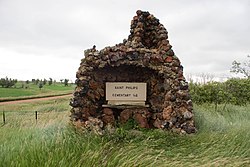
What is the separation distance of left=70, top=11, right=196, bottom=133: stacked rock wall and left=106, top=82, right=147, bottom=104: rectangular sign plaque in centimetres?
26

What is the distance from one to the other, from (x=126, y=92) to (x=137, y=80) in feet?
1.98

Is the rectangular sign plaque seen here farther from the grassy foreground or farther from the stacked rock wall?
the grassy foreground

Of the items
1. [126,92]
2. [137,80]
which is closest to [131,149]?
[126,92]

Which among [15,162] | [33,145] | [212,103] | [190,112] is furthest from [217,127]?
[212,103]

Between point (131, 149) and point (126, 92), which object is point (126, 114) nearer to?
point (126, 92)

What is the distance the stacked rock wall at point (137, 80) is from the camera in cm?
770

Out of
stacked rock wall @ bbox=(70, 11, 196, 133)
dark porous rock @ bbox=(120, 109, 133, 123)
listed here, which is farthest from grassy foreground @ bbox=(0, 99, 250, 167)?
dark porous rock @ bbox=(120, 109, 133, 123)

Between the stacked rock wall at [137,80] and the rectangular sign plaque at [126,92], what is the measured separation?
26 cm

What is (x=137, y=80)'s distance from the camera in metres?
8.75

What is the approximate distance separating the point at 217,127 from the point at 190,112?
2.15ft

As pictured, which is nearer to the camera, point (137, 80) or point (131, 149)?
point (131, 149)

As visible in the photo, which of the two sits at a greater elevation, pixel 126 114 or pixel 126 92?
pixel 126 92

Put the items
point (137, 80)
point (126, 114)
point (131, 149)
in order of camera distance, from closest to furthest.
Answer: point (131, 149) < point (126, 114) < point (137, 80)

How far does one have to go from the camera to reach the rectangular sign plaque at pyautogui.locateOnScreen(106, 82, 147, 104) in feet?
27.1
